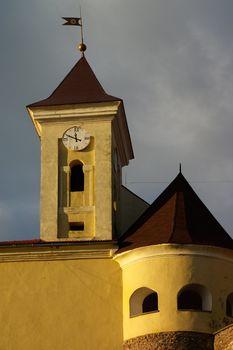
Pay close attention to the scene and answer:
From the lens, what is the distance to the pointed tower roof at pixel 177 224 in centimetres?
3425

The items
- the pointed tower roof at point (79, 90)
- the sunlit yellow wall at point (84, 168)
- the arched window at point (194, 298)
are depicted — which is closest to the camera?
the arched window at point (194, 298)

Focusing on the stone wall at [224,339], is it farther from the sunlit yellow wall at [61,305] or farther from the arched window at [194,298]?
the sunlit yellow wall at [61,305]

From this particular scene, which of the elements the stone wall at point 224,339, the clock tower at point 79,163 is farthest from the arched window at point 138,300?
the clock tower at point 79,163

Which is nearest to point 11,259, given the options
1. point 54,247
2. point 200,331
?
point 54,247

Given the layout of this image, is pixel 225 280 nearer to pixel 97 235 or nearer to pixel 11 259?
pixel 97 235

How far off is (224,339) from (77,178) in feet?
30.3

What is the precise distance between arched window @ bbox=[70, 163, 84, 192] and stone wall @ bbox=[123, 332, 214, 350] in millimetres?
7173

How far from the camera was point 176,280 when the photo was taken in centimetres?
3341

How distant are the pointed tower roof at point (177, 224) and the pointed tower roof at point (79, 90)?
423cm

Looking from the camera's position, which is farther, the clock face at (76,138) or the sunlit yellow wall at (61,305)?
the clock face at (76,138)

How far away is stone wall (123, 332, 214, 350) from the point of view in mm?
32500

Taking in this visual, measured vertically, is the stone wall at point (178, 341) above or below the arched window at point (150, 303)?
below

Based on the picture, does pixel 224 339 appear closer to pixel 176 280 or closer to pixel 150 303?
pixel 176 280

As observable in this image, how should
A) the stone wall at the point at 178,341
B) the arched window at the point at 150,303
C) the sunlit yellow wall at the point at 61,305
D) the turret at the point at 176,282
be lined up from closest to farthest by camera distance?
the stone wall at the point at 178,341 → the turret at the point at 176,282 → the sunlit yellow wall at the point at 61,305 → the arched window at the point at 150,303
